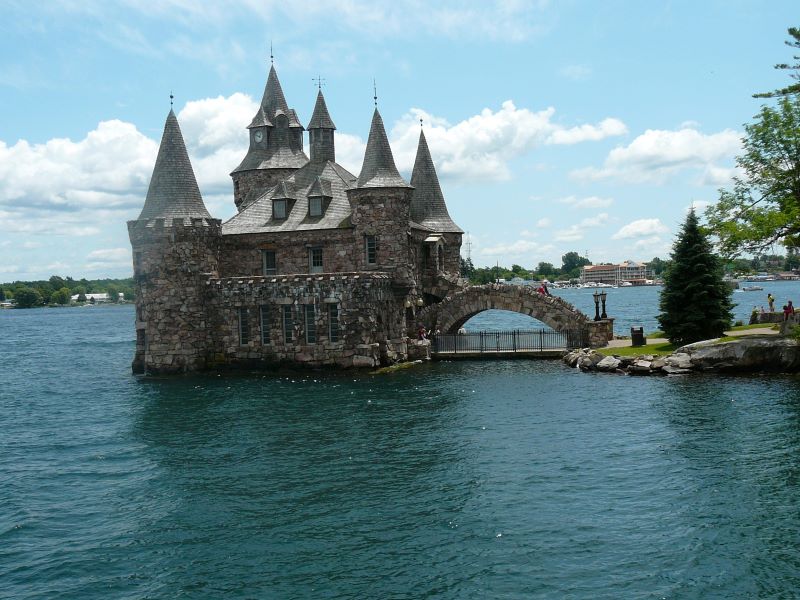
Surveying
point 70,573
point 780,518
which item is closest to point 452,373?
point 780,518

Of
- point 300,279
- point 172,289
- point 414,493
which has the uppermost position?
point 300,279

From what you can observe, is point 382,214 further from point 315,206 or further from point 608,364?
point 608,364

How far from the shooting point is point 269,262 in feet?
169

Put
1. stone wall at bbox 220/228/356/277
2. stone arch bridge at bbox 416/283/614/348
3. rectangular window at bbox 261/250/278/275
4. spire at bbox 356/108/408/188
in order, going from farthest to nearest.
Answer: rectangular window at bbox 261/250/278/275, stone arch bridge at bbox 416/283/614/348, stone wall at bbox 220/228/356/277, spire at bbox 356/108/408/188

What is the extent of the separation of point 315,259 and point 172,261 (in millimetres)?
8965

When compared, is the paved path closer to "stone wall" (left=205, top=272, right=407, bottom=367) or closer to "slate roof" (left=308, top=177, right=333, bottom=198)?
"stone wall" (left=205, top=272, right=407, bottom=367)

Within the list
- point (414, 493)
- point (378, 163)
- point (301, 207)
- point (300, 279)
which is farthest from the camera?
point (301, 207)

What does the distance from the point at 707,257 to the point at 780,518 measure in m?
27.0

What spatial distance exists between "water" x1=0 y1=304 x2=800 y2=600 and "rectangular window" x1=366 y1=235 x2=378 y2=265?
35.1 ft

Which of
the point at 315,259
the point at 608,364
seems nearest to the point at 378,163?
the point at 315,259

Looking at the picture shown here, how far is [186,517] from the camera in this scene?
22.3 m

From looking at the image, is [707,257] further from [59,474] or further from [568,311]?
[59,474]

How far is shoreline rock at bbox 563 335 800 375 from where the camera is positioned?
41.0 meters

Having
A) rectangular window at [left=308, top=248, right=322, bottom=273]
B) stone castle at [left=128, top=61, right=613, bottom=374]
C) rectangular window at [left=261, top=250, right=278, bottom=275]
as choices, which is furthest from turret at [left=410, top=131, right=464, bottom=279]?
rectangular window at [left=261, top=250, right=278, bottom=275]
